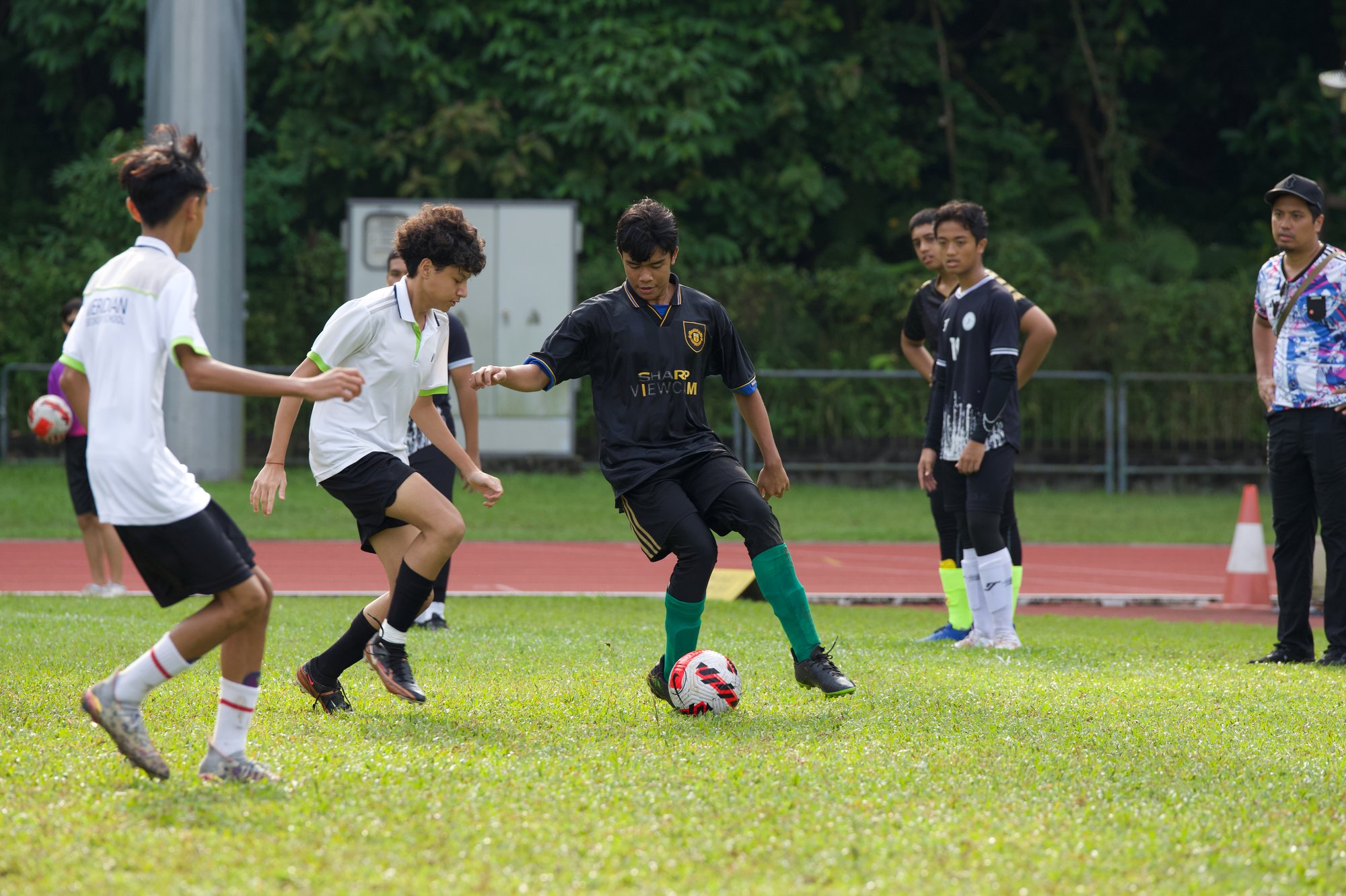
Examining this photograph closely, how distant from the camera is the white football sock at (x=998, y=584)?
808 centimetres

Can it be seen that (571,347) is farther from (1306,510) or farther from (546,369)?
(1306,510)

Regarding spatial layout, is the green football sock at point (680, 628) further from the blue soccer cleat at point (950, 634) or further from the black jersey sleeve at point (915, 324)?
the black jersey sleeve at point (915, 324)

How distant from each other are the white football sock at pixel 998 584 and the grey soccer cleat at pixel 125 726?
16.1ft

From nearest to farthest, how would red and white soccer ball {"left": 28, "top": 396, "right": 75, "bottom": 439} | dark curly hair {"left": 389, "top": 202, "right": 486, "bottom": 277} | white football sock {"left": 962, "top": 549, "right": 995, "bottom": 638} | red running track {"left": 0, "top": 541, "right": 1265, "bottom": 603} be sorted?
dark curly hair {"left": 389, "top": 202, "right": 486, "bottom": 277}
white football sock {"left": 962, "top": 549, "right": 995, "bottom": 638}
red and white soccer ball {"left": 28, "top": 396, "right": 75, "bottom": 439}
red running track {"left": 0, "top": 541, "right": 1265, "bottom": 603}

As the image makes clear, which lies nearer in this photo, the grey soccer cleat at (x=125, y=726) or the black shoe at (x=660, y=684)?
the grey soccer cleat at (x=125, y=726)

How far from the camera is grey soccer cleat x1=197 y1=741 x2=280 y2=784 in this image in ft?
14.3

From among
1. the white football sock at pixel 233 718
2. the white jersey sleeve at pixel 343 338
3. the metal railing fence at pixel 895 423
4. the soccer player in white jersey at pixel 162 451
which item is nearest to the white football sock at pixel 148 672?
the soccer player in white jersey at pixel 162 451

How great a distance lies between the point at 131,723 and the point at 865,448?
17.6 m

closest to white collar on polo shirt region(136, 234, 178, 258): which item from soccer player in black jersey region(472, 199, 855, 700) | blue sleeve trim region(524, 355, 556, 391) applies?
soccer player in black jersey region(472, 199, 855, 700)

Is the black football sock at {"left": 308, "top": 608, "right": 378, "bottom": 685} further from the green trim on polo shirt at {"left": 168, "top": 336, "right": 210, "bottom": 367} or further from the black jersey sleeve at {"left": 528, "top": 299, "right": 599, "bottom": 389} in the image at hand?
the green trim on polo shirt at {"left": 168, "top": 336, "right": 210, "bottom": 367}

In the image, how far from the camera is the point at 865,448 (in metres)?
21.3

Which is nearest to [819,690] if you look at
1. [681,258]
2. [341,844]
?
[341,844]

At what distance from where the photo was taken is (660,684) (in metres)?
5.88

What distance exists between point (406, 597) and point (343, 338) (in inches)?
40.6
